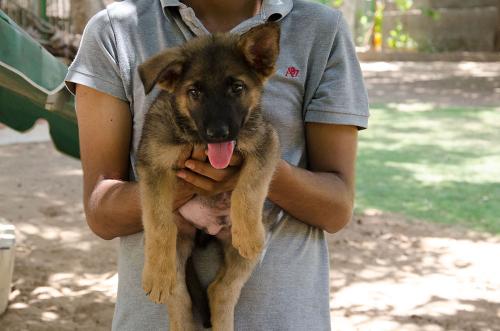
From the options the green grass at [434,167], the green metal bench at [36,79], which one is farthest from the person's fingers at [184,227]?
the green grass at [434,167]

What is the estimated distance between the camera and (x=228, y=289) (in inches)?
118

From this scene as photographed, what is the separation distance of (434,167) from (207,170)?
926 cm

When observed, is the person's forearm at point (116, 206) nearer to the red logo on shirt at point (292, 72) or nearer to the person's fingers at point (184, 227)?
the person's fingers at point (184, 227)

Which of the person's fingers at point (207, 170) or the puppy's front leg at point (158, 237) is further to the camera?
the puppy's front leg at point (158, 237)

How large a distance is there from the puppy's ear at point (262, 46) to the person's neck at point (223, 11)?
293 mm

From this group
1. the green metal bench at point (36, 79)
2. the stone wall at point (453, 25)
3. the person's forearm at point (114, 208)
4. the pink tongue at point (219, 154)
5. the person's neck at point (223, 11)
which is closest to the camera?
the pink tongue at point (219, 154)

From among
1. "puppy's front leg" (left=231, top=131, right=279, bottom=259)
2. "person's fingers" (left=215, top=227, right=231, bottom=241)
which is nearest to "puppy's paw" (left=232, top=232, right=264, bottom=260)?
"puppy's front leg" (left=231, top=131, right=279, bottom=259)

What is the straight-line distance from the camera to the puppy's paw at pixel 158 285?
2928 millimetres

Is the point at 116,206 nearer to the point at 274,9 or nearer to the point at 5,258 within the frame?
the point at 274,9

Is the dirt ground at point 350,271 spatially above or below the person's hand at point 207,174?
below

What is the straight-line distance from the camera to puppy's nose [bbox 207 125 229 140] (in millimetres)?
2754

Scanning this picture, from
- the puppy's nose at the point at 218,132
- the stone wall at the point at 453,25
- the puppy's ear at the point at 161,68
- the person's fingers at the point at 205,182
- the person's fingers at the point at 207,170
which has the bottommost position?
the stone wall at the point at 453,25

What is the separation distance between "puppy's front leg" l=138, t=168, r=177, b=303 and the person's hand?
0.32 ft

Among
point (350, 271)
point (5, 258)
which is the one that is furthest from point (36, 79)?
point (350, 271)
